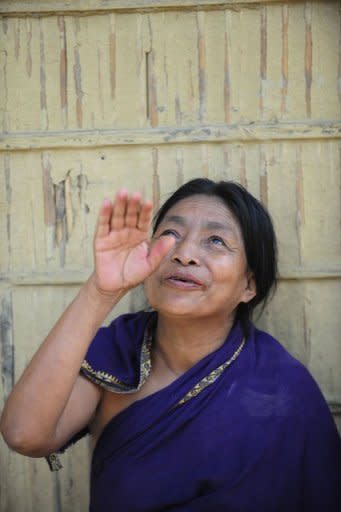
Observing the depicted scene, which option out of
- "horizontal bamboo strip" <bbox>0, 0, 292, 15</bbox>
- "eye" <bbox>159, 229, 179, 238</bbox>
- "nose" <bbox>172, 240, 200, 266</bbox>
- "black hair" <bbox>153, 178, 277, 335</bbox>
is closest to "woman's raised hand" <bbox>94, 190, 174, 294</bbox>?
"nose" <bbox>172, 240, 200, 266</bbox>

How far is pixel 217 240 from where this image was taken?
215 centimetres

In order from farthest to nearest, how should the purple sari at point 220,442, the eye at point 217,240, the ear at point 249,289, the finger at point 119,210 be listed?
the ear at point 249,289 → the eye at point 217,240 → the purple sari at point 220,442 → the finger at point 119,210

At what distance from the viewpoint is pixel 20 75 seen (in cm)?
251

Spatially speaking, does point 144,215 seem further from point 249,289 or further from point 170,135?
point 170,135

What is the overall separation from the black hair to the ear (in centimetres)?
1

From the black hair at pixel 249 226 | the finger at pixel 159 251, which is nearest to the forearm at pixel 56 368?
the finger at pixel 159 251

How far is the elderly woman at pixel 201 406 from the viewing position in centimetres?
201

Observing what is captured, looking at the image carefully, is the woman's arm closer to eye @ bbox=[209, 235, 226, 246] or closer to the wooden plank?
eye @ bbox=[209, 235, 226, 246]

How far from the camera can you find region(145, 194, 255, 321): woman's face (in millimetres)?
2037

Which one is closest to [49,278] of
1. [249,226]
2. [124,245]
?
[249,226]

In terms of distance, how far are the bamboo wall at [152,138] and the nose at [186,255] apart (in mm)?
487

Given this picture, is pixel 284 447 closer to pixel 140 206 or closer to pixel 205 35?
pixel 140 206

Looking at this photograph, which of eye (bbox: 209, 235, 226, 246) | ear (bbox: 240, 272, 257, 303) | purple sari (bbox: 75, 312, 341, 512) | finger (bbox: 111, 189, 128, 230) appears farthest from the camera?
ear (bbox: 240, 272, 257, 303)

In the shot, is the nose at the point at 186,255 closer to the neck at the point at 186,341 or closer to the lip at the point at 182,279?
the lip at the point at 182,279
